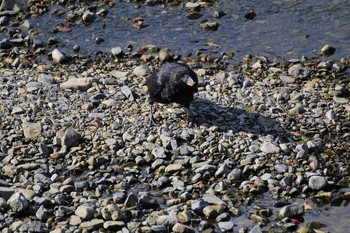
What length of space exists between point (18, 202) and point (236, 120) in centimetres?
366

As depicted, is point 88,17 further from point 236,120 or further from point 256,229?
point 256,229

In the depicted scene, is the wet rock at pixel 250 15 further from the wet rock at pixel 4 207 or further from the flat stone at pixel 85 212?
the wet rock at pixel 4 207

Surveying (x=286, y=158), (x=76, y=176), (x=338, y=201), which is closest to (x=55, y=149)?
(x=76, y=176)

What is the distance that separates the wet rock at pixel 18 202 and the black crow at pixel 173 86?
279 cm

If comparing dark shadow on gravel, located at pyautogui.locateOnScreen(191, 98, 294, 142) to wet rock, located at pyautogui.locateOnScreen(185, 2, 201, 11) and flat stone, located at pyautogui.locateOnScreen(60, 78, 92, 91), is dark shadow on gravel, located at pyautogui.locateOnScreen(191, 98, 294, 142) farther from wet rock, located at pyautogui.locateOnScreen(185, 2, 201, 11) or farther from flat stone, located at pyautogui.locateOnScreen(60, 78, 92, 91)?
wet rock, located at pyautogui.locateOnScreen(185, 2, 201, 11)

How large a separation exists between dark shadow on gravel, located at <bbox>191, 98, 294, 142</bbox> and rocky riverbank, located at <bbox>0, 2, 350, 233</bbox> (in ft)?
0.06

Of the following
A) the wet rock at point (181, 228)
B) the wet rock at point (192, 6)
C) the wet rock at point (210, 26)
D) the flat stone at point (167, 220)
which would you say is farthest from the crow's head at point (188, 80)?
the wet rock at point (192, 6)

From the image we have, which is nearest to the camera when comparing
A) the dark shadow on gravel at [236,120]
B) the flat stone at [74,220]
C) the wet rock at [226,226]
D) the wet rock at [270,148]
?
the wet rock at [226,226]

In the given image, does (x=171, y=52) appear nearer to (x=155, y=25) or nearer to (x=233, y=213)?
(x=155, y=25)

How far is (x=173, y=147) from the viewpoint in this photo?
1006 centimetres

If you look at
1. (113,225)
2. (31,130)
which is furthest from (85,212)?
(31,130)

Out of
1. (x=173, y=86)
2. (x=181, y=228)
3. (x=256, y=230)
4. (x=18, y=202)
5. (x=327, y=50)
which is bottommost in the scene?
(x=327, y=50)

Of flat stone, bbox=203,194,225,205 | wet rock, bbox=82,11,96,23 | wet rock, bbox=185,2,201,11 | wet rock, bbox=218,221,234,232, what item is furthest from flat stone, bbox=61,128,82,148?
wet rock, bbox=185,2,201,11

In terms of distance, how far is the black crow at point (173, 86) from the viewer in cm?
1055
